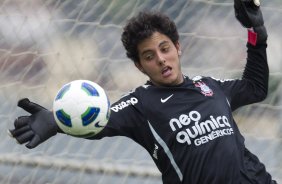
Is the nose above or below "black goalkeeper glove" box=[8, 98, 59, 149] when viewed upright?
above

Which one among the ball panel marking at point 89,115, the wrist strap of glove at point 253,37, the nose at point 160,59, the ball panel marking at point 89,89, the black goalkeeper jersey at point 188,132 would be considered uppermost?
the ball panel marking at point 89,89

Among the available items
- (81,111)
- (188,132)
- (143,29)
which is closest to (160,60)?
(143,29)

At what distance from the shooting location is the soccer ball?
8.20 ft

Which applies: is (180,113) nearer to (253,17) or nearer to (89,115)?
(89,115)

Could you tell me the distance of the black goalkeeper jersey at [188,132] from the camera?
2646 mm

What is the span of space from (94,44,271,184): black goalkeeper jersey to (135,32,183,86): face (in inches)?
1.5

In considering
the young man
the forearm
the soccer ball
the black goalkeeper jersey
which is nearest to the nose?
the young man

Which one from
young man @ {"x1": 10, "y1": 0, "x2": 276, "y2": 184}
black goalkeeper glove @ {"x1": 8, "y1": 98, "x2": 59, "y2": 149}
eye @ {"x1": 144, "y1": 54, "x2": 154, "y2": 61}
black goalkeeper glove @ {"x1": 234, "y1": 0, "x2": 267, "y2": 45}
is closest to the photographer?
black goalkeeper glove @ {"x1": 8, "y1": 98, "x2": 59, "y2": 149}

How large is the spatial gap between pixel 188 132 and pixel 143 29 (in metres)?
0.44

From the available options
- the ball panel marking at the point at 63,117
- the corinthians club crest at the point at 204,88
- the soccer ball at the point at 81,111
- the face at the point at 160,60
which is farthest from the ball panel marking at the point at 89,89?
the corinthians club crest at the point at 204,88

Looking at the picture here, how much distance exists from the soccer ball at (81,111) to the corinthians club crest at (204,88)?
0.42 meters

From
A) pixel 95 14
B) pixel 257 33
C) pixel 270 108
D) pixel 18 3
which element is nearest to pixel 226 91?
pixel 257 33

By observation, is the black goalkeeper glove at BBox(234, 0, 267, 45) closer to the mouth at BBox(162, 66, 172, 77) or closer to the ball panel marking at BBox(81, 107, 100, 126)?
the mouth at BBox(162, 66, 172, 77)

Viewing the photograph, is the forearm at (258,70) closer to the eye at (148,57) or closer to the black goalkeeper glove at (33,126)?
the eye at (148,57)
